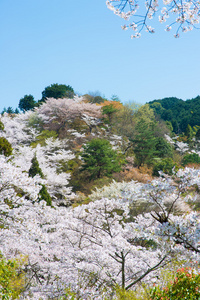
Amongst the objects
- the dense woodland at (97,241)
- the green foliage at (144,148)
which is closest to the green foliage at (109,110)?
the green foliage at (144,148)

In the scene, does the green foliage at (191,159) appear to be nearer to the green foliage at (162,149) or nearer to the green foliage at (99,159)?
the green foliage at (162,149)

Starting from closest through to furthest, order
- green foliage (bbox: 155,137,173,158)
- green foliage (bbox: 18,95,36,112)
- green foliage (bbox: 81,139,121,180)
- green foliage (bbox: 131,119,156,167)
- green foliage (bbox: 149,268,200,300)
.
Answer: green foliage (bbox: 149,268,200,300)
green foliage (bbox: 81,139,121,180)
green foliage (bbox: 131,119,156,167)
green foliage (bbox: 155,137,173,158)
green foliage (bbox: 18,95,36,112)

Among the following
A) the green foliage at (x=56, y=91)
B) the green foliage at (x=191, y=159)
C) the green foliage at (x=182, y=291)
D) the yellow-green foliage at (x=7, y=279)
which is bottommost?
the green foliage at (x=182, y=291)

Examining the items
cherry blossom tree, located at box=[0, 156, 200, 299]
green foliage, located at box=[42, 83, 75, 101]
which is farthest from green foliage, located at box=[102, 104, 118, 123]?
cherry blossom tree, located at box=[0, 156, 200, 299]

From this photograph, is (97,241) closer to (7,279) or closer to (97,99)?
(7,279)

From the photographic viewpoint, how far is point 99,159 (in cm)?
1833

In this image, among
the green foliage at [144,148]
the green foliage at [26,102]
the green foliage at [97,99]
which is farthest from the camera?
the green foliage at [26,102]

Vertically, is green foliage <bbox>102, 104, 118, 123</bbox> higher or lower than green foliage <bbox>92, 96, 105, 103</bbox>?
lower

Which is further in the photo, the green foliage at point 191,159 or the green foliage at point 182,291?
the green foliage at point 191,159

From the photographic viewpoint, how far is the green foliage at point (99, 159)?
1798 cm

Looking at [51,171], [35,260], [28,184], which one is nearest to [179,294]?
[28,184]

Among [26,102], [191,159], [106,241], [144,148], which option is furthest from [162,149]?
[26,102]

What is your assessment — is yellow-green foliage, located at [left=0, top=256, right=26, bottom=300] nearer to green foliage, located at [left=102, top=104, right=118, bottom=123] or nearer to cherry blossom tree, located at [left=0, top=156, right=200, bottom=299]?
cherry blossom tree, located at [left=0, top=156, right=200, bottom=299]

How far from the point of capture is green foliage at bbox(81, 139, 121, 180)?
59.0 ft
